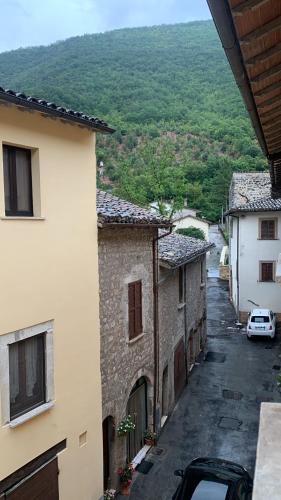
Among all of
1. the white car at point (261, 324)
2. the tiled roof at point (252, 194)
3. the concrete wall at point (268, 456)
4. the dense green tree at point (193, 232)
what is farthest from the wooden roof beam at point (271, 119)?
the dense green tree at point (193, 232)

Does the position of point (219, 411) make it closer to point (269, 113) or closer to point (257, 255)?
point (269, 113)

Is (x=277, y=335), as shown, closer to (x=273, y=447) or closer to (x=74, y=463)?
(x=74, y=463)

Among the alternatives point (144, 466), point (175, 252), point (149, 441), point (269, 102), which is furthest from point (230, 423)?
point (269, 102)

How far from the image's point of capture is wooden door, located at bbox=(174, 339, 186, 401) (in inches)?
738

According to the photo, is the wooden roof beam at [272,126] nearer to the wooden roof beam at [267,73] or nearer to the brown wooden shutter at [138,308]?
the wooden roof beam at [267,73]

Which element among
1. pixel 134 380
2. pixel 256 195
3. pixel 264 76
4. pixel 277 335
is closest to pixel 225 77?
pixel 256 195

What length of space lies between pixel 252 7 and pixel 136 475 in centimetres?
1297

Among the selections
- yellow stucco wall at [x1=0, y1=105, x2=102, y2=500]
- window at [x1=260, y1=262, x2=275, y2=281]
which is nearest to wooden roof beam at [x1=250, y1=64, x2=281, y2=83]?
yellow stucco wall at [x1=0, y1=105, x2=102, y2=500]

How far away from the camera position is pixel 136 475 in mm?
13211

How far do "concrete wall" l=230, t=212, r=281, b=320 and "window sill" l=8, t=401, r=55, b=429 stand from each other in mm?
24321

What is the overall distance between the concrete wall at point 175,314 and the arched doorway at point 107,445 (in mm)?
3767

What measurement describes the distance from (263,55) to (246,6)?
0.78m

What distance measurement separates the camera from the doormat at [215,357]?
24.5 metres

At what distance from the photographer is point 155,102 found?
92.0 metres
